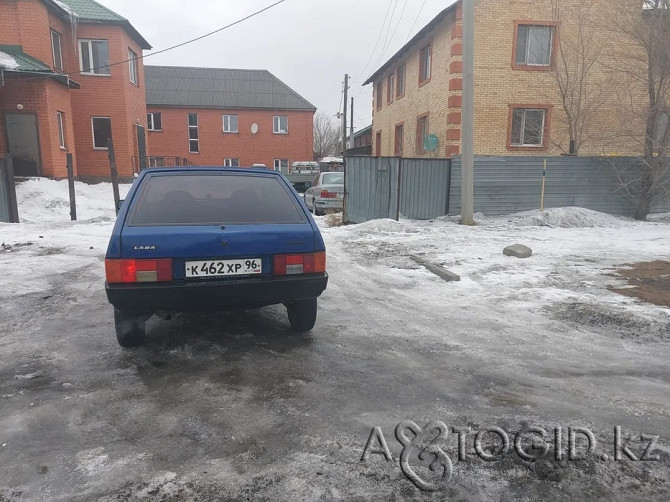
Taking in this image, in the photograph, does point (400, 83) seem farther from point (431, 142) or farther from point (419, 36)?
point (431, 142)

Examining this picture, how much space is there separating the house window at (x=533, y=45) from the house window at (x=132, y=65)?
16369 mm

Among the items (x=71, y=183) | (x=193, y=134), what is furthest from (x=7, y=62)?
(x=193, y=134)

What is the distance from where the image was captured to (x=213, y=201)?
3.61m

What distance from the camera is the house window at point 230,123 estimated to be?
108 feet

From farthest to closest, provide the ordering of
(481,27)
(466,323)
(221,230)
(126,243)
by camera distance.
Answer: (481,27)
(466,323)
(221,230)
(126,243)

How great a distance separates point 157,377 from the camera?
10.0 feet

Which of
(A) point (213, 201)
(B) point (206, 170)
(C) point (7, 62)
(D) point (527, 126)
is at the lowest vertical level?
(A) point (213, 201)

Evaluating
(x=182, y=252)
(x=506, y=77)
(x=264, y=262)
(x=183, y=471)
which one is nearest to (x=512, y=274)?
(x=264, y=262)

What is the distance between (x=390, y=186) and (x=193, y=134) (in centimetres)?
2524

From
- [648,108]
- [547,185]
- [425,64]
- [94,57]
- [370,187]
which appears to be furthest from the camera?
[94,57]

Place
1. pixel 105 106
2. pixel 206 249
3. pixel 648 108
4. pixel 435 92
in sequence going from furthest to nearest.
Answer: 1. pixel 105 106
2. pixel 435 92
3. pixel 648 108
4. pixel 206 249

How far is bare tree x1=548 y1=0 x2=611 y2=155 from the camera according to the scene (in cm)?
1455

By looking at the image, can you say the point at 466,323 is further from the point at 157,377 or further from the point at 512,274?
the point at 157,377

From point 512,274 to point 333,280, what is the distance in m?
2.59
